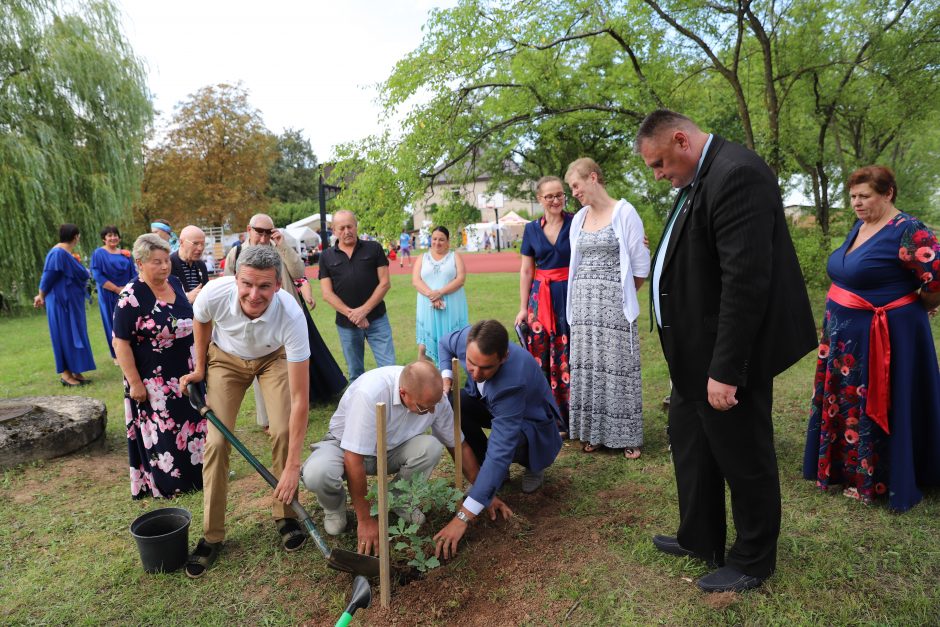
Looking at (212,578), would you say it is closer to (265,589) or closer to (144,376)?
(265,589)

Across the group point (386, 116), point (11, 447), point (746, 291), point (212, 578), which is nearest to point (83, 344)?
point (11, 447)

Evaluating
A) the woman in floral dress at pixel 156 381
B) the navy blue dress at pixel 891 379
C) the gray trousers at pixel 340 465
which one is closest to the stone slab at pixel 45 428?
the woman in floral dress at pixel 156 381

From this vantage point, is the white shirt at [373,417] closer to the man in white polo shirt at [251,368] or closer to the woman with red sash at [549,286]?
the man in white polo shirt at [251,368]

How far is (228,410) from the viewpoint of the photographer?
3426 millimetres

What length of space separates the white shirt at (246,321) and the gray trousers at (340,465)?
60 cm

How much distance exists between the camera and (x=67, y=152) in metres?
13.8

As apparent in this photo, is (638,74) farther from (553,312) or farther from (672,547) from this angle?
(672,547)

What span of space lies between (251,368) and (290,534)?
39.0 inches

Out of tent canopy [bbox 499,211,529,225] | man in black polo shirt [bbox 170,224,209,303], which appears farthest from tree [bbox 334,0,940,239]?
tent canopy [bbox 499,211,529,225]

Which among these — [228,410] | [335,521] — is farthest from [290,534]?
[228,410]

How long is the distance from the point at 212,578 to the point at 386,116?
6019 millimetres

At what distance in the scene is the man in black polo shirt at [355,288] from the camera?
558cm

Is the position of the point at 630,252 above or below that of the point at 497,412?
above

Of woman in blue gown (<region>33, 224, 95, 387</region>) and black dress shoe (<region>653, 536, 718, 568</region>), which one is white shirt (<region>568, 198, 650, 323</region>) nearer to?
black dress shoe (<region>653, 536, 718, 568</region>)
